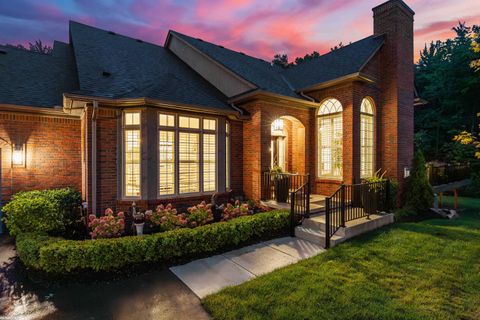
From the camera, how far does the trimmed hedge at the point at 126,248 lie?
13.7ft

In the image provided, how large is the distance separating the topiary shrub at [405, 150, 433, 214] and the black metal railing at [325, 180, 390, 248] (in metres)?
2.21

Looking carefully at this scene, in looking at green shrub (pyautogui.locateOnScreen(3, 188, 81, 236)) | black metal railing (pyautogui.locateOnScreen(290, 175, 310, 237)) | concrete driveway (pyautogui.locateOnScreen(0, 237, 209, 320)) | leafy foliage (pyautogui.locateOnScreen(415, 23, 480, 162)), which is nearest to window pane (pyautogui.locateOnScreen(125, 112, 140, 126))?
green shrub (pyautogui.locateOnScreen(3, 188, 81, 236))

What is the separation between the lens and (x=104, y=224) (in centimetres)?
547

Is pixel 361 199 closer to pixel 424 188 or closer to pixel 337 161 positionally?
pixel 337 161

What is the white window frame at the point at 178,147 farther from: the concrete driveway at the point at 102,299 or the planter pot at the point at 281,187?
the concrete driveway at the point at 102,299

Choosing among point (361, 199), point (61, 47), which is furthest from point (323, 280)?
point (61, 47)

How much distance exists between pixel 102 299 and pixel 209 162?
4.69m

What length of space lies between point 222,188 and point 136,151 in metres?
2.86

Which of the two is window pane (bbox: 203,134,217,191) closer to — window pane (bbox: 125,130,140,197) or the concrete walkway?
window pane (bbox: 125,130,140,197)

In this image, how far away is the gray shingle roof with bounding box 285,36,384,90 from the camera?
28.9ft

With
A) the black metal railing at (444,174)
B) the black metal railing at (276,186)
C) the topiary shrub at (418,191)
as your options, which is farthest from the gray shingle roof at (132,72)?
the black metal railing at (444,174)

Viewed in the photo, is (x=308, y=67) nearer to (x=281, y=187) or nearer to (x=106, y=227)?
(x=281, y=187)

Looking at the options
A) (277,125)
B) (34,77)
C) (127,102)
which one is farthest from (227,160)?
(34,77)

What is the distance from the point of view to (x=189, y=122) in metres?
7.27
